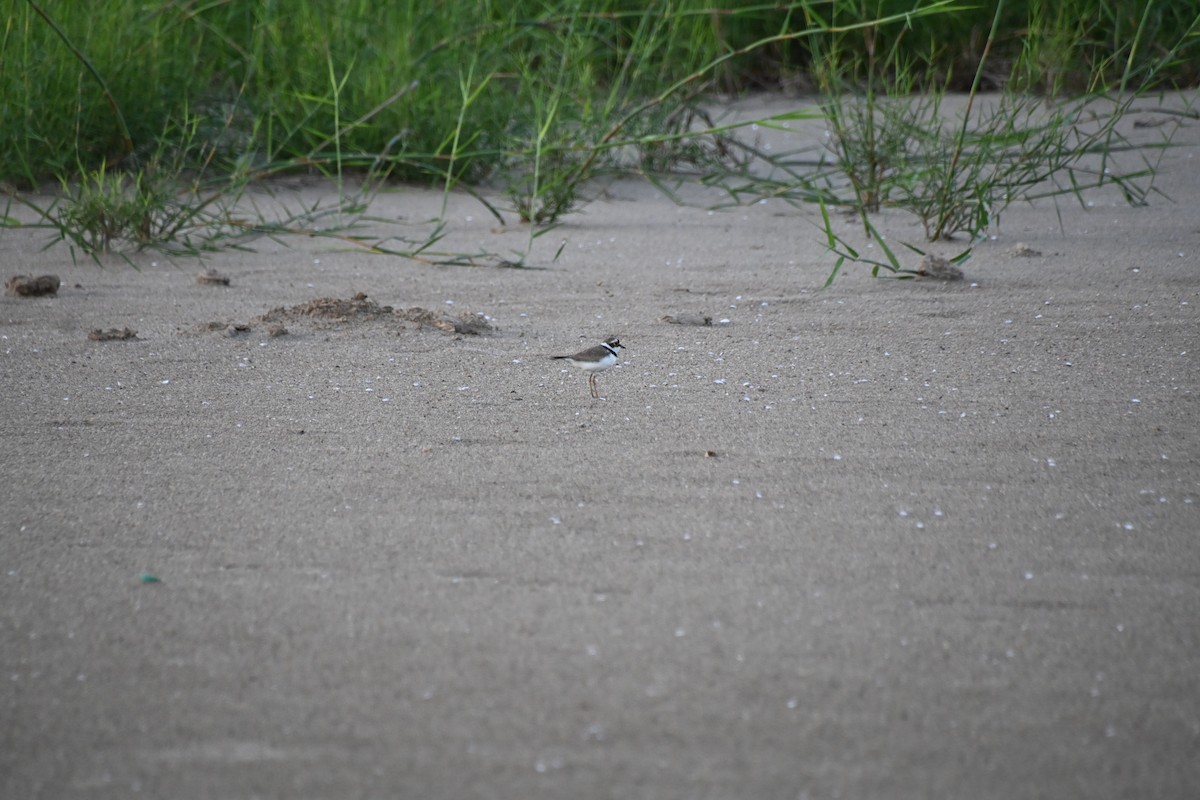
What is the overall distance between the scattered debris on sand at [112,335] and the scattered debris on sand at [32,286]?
586 millimetres

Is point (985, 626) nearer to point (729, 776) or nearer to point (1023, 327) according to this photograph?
point (729, 776)

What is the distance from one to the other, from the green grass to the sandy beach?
117 centimetres

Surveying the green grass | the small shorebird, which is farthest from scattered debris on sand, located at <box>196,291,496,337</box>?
the green grass

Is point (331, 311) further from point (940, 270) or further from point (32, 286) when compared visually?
point (940, 270)

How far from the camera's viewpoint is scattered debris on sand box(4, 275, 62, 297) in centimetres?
414

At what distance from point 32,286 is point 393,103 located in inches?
84.2

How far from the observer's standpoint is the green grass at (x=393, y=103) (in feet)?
16.6

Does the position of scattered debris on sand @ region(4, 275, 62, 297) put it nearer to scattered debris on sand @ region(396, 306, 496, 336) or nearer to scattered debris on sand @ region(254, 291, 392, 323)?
scattered debris on sand @ region(254, 291, 392, 323)

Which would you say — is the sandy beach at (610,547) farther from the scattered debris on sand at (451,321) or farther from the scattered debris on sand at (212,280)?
the scattered debris on sand at (212,280)

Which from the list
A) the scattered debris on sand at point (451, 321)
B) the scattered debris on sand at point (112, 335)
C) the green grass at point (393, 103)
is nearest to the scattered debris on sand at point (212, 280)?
the green grass at point (393, 103)

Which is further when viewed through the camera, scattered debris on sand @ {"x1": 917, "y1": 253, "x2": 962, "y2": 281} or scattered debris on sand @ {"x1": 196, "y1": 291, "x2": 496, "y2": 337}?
scattered debris on sand @ {"x1": 917, "y1": 253, "x2": 962, "y2": 281}

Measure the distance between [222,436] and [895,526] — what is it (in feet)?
5.28

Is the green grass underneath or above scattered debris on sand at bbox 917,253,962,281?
above

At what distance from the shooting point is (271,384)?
10.8 ft
